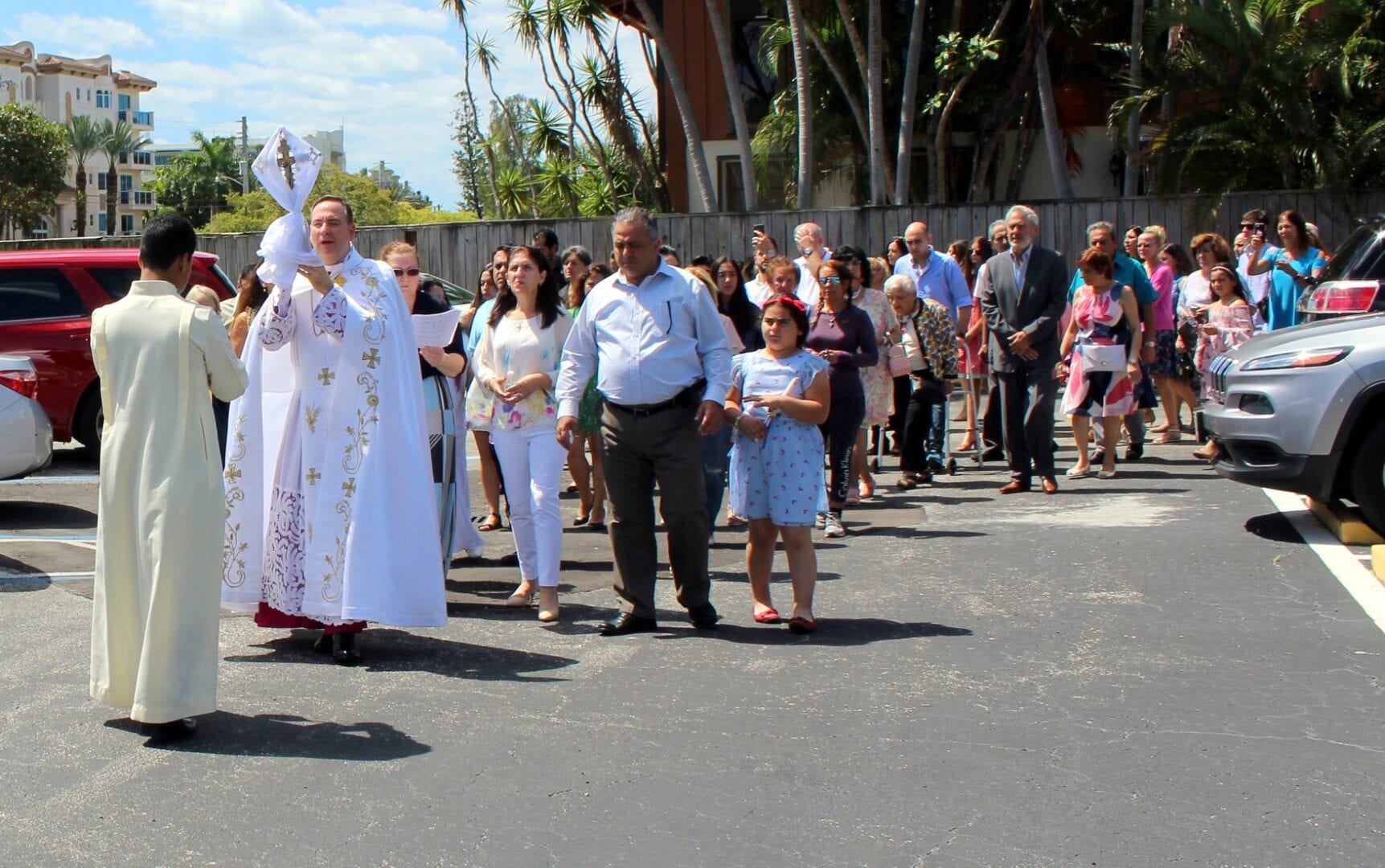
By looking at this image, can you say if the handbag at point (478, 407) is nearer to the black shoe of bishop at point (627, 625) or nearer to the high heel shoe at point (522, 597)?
the high heel shoe at point (522, 597)

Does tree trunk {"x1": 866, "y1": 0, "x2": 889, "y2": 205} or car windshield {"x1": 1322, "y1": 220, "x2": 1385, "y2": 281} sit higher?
tree trunk {"x1": 866, "y1": 0, "x2": 889, "y2": 205}

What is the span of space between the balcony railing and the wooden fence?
4526 inches

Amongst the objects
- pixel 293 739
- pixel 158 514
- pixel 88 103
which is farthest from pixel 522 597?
pixel 88 103

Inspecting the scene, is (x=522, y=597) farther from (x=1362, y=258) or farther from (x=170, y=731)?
(x=1362, y=258)

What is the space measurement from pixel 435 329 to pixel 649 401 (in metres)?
1.33

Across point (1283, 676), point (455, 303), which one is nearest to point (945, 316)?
point (1283, 676)

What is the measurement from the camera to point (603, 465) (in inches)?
290

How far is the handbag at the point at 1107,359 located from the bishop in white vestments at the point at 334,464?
20.6 ft

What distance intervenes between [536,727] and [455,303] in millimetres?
13344

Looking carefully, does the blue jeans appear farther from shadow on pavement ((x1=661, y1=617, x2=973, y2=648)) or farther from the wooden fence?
the wooden fence

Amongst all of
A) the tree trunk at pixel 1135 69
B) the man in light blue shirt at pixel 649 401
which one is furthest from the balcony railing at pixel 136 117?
the man in light blue shirt at pixel 649 401

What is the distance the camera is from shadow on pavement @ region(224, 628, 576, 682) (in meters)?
6.61

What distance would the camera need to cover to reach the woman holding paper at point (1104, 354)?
11.6 metres

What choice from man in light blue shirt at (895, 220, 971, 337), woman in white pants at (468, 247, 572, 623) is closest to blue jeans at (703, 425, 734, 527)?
woman in white pants at (468, 247, 572, 623)
